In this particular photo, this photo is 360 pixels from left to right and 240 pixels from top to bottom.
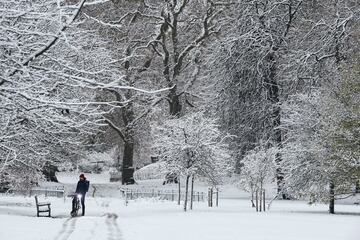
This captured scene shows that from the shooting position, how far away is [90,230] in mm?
14719

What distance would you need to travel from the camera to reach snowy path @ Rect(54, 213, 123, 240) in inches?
522

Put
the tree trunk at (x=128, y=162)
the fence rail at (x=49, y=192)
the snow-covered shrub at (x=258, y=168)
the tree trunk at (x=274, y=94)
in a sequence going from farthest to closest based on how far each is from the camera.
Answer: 1. the tree trunk at (x=128, y=162)
2. the tree trunk at (x=274, y=94)
3. the fence rail at (x=49, y=192)
4. the snow-covered shrub at (x=258, y=168)

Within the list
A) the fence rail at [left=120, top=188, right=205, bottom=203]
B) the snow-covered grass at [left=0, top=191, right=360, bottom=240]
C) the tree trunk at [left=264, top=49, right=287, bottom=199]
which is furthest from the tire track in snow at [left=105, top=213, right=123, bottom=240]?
the tree trunk at [left=264, top=49, right=287, bottom=199]

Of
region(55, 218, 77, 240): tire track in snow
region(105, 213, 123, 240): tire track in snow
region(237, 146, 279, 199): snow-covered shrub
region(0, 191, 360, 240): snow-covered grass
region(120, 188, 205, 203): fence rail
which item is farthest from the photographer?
region(120, 188, 205, 203): fence rail

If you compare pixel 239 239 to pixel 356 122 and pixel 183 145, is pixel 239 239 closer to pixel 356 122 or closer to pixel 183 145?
pixel 356 122

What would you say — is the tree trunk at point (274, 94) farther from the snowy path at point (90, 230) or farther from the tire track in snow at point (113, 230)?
the snowy path at point (90, 230)

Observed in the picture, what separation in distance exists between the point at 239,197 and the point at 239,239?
22.6 m

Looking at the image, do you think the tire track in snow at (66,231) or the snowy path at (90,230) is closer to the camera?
the tire track in snow at (66,231)

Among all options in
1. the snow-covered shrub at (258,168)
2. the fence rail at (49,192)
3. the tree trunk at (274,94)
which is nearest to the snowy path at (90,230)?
the snow-covered shrub at (258,168)

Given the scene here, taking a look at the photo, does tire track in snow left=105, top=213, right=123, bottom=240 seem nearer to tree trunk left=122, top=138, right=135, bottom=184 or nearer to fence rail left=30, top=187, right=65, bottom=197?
fence rail left=30, top=187, right=65, bottom=197

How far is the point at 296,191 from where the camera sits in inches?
967

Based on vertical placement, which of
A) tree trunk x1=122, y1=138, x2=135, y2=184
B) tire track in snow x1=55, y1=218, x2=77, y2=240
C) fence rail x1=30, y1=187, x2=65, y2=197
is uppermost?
tree trunk x1=122, y1=138, x2=135, y2=184

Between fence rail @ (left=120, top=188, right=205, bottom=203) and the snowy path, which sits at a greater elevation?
fence rail @ (left=120, top=188, right=205, bottom=203)

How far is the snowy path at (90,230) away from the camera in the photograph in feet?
43.5
